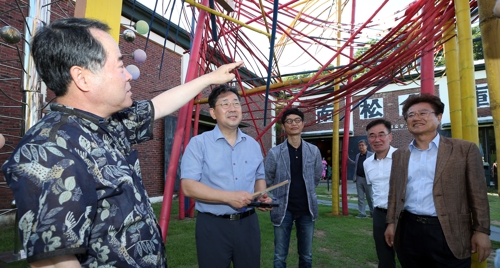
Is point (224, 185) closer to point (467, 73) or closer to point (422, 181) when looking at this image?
point (422, 181)

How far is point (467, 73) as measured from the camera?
2.39 meters

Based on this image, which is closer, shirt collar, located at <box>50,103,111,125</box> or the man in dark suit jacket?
shirt collar, located at <box>50,103,111,125</box>

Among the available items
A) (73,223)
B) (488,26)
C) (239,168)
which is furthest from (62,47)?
(488,26)

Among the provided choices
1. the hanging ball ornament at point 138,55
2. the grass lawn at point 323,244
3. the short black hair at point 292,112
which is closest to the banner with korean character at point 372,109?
the grass lawn at point 323,244

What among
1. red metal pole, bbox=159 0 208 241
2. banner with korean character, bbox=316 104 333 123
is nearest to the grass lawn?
red metal pole, bbox=159 0 208 241

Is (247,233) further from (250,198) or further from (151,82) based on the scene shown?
(151,82)

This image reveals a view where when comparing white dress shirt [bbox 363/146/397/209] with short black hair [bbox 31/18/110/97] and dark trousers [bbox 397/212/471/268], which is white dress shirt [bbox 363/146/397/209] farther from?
short black hair [bbox 31/18/110/97]

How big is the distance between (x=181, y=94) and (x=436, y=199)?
5.50 ft

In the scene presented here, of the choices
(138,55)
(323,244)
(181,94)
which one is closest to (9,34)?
(138,55)

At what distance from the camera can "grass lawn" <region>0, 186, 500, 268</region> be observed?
12.5ft

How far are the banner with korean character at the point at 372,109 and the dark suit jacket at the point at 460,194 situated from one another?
49.3 ft

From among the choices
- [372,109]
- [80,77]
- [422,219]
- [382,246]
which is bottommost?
[382,246]

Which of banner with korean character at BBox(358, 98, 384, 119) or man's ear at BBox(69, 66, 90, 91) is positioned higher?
banner with korean character at BBox(358, 98, 384, 119)

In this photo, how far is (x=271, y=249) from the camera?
435 centimetres
